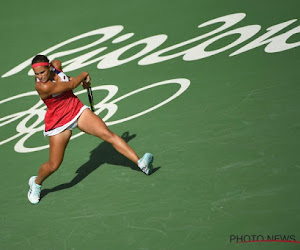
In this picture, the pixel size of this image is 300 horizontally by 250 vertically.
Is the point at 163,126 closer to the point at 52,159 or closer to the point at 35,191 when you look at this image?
the point at 52,159

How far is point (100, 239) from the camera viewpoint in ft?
20.5

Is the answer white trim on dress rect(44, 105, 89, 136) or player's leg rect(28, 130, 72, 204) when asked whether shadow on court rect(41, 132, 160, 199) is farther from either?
white trim on dress rect(44, 105, 89, 136)

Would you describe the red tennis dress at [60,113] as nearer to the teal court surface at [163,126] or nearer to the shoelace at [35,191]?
the shoelace at [35,191]

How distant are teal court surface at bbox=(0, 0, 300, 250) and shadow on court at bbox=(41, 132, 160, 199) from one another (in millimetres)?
34

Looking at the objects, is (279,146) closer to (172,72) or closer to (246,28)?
(172,72)

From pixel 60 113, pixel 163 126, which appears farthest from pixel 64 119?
pixel 163 126

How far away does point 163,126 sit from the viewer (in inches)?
353

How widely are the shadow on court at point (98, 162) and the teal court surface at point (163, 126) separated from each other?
1.3 inches

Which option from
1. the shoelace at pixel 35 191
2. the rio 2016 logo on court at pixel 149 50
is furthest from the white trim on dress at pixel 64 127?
the rio 2016 logo on court at pixel 149 50

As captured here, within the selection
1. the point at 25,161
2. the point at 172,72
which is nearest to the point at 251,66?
the point at 172,72

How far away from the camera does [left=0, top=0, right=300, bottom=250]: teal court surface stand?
6.30 metres

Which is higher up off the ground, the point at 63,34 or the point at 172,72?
the point at 63,34

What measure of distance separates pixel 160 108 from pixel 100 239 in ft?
12.8

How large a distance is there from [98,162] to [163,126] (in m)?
1.43
